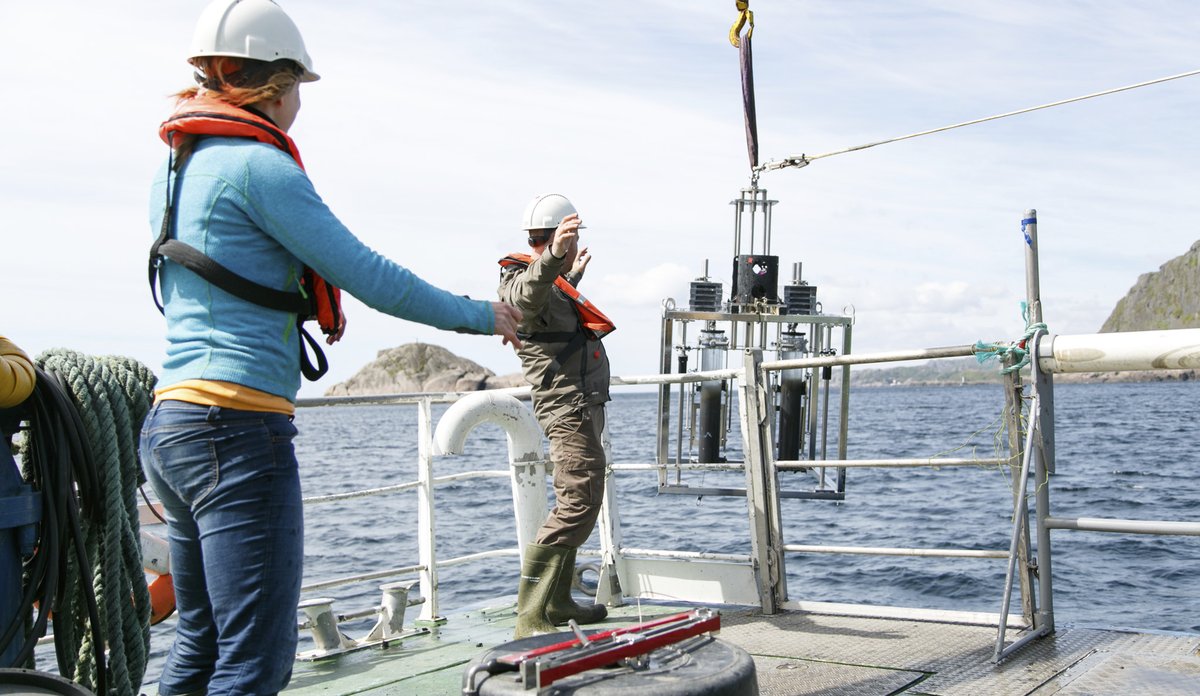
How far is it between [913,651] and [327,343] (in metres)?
2.82

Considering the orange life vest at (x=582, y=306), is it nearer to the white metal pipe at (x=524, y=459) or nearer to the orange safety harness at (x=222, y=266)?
the white metal pipe at (x=524, y=459)

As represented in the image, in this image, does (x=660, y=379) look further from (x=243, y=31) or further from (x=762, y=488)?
(x=243, y=31)

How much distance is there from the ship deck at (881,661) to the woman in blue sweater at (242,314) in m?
1.82

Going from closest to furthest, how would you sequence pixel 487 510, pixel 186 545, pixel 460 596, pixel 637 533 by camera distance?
pixel 186 545
pixel 460 596
pixel 637 533
pixel 487 510

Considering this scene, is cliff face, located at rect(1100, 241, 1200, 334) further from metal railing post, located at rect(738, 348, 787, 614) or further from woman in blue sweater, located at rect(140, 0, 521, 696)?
woman in blue sweater, located at rect(140, 0, 521, 696)

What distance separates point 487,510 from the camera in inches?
843

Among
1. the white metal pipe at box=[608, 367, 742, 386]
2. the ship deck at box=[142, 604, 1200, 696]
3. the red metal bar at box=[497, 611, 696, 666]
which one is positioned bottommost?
the ship deck at box=[142, 604, 1200, 696]

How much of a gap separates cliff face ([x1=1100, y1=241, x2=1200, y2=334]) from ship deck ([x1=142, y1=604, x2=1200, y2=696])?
462 ft

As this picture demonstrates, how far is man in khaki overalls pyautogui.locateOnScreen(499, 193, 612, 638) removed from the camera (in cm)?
475

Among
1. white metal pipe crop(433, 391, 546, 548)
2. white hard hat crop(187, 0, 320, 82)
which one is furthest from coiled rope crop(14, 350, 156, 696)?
white metal pipe crop(433, 391, 546, 548)

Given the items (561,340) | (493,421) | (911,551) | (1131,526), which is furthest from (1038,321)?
(493,421)

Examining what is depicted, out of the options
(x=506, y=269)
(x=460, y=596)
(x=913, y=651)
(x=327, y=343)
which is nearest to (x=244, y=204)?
(x=327, y=343)

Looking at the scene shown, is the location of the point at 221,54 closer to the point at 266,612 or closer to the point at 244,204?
the point at 244,204

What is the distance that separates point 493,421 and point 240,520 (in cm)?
332
